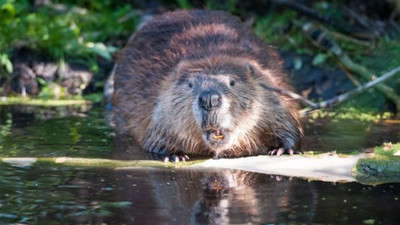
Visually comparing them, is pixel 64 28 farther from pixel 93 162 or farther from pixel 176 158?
pixel 93 162

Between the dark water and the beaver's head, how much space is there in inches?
15.3

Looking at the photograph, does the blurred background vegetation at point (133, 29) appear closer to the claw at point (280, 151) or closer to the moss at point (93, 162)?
the claw at point (280, 151)

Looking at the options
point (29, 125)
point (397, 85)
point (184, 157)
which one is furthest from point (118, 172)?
point (397, 85)

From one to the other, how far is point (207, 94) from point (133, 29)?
435 centimetres

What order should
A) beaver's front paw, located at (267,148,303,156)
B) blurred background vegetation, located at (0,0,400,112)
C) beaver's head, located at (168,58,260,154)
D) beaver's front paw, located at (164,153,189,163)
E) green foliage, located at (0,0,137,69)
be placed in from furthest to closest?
green foliage, located at (0,0,137,69)
blurred background vegetation, located at (0,0,400,112)
beaver's front paw, located at (267,148,303,156)
beaver's front paw, located at (164,153,189,163)
beaver's head, located at (168,58,260,154)

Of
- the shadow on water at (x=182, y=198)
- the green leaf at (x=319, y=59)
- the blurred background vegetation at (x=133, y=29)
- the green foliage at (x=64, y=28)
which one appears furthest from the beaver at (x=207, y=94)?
the green foliage at (x=64, y=28)

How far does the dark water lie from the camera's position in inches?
132

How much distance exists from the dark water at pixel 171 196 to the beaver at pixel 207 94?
0.90 ft

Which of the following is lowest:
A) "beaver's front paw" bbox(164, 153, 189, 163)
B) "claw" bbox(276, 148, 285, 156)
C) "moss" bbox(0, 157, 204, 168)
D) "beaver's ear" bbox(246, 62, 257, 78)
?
"moss" bbox(0, 157, 204, 168)

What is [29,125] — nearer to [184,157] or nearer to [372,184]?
[184,157]

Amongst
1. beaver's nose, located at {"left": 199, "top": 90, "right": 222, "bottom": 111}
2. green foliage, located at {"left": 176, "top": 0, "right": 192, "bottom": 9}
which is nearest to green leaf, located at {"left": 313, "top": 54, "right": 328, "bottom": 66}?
green foliage, located at {"left": 176, "top": 0, "right": 192, "bottom": 9}

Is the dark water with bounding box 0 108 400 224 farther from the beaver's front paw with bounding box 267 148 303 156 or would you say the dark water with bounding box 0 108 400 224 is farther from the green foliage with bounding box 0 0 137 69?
the green foliage with bounding box 0 0 137 69

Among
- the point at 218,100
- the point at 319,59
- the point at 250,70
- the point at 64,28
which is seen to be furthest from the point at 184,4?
the point at 218,100

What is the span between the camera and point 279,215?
3387mm
